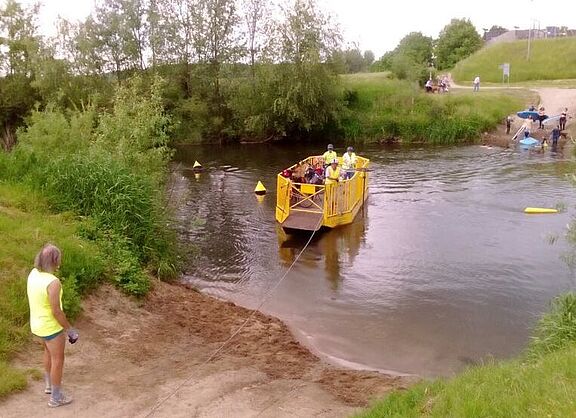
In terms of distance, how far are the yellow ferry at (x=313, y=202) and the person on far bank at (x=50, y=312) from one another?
10.5 m

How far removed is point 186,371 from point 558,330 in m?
5.72

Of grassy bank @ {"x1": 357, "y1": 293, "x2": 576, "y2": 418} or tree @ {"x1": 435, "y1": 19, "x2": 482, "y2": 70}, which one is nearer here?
grassy bank @ {"x1": 357, "y1": 293, "x2": 576, "y2": 418}

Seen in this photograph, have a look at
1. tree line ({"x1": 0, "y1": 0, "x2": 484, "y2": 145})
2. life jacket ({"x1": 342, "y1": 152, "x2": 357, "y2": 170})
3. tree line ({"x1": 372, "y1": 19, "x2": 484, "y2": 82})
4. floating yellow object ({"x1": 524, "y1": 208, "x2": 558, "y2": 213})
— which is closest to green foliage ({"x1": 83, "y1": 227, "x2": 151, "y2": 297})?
life jacket ({"x1": 342, "y1": 152, "x2": 357, "y2": 170})

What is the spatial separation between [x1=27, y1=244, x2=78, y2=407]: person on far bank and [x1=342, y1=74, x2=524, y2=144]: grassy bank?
35252 mm

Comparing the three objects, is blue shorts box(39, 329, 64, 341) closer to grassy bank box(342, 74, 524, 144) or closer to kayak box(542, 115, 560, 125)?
grassy bank box(342, 74, 524, 144)

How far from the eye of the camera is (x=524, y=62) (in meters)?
56.7

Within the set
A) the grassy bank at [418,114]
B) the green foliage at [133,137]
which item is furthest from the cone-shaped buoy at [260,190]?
the grassy bank at [418,114]

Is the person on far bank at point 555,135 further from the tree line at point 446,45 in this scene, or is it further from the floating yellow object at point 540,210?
the tree line at point 446,45

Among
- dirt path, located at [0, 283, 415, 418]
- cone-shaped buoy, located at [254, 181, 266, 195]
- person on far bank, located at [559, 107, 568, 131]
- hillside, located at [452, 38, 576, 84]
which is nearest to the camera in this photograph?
dirt path, located at [0, 283, 415, 418]

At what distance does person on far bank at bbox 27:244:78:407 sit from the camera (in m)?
6.42

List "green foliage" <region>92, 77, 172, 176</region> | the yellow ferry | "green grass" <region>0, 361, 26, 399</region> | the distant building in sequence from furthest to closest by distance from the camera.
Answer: the distant building
the yellow ferry
"green foliage" <region>92, 77, 172, 176</region>
"green grass" <region>0, 361, 26, 399</region>

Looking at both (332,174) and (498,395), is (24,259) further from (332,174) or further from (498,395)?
(332,174)

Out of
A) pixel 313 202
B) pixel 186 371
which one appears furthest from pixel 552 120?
pixel 186 371

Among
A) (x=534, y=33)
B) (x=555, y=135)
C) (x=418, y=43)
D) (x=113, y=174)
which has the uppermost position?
(x=534, y=33)
